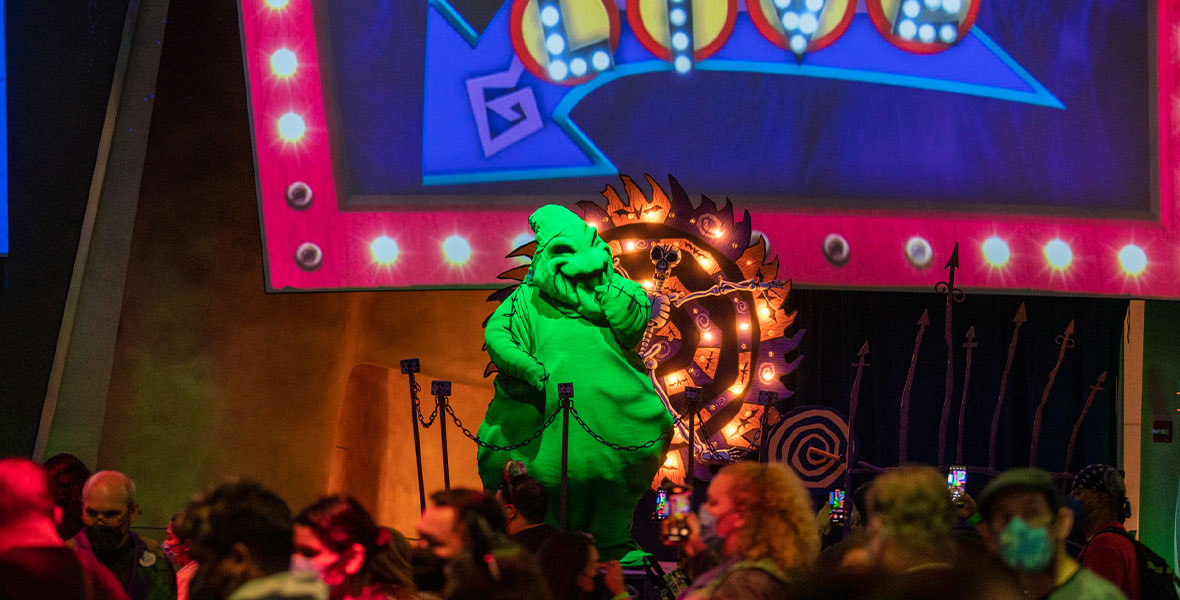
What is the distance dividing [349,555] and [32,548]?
0.53 metres

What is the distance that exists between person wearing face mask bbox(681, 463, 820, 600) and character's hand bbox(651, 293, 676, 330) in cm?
438

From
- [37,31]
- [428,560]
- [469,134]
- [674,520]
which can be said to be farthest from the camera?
[469,134]

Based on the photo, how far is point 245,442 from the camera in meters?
7.23

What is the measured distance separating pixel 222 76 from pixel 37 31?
Result: 4.25 feet

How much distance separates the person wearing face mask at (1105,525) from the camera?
305 centimetres

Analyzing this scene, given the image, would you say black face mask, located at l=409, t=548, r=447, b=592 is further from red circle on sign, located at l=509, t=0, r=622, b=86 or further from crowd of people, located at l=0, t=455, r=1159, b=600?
red circle on sign, located at l=509, t=0, r=622, b=86

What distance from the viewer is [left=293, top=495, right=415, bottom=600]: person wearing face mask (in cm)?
220

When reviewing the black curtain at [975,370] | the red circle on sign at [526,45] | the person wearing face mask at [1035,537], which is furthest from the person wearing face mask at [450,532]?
the black curtain at [975,370]

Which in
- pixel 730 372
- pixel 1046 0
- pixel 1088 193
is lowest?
pixel 730 372

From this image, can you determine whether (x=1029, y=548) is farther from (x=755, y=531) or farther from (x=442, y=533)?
(x=442, y=533)

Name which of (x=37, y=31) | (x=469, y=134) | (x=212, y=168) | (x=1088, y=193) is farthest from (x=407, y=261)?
(x=1088, y=193)

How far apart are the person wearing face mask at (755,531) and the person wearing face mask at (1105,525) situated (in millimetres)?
1263

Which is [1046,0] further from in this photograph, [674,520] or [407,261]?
[674,520]

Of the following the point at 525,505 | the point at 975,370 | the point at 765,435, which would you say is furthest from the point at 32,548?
the point at 975,370
